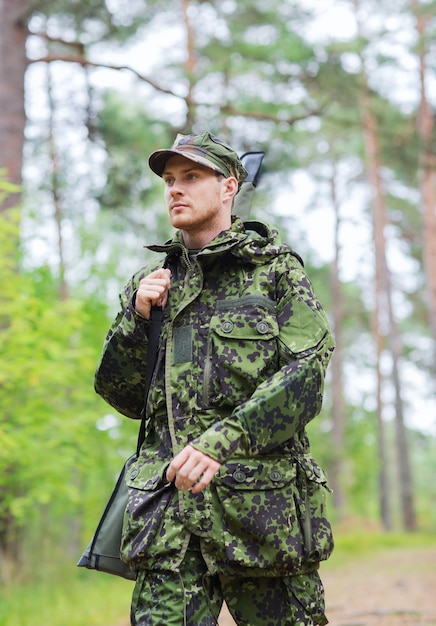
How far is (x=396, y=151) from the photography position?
17891 millimetres

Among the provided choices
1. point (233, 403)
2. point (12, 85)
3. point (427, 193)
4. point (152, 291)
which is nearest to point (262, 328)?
point (233, 403)

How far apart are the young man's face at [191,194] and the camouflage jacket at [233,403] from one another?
115 mm

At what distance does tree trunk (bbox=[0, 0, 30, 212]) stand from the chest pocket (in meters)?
7.55

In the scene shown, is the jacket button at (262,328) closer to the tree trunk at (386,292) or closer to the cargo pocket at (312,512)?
the cargo pocket at (312,512)

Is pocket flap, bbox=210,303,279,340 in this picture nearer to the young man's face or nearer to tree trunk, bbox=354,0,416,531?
the young man's face

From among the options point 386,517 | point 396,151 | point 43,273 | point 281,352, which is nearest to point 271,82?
point 396,151

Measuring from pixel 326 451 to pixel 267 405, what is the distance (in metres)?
19.1

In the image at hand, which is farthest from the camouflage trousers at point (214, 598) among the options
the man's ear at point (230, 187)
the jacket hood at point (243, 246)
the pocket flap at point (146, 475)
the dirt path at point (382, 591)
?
the dirt path at point (382, 591)

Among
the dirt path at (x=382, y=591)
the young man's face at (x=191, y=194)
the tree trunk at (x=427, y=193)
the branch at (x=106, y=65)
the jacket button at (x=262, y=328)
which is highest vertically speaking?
the tree trunk at (x=427, y=193)

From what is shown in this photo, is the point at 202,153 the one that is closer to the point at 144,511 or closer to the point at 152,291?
the point at 152,291

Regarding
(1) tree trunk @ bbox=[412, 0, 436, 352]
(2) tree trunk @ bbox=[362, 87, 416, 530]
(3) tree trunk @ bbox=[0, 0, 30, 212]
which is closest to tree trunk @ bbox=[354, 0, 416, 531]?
(2) tree trunk @ bbox=[362, 87, 416, 530]

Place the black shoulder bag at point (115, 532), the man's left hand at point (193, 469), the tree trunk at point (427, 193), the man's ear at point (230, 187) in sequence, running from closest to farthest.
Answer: the man's left hand at point (193, 469)
the black shoulder bag at point (115, 532)
the man's ear at point (230, 187)
the tree trunk at point (427, 193)

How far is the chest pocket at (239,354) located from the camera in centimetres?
308

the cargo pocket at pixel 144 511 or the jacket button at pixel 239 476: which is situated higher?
the jacket button at pixel 239 476
